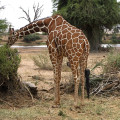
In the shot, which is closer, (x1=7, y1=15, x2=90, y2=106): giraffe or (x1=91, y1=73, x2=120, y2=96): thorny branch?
(x1=7, y1=15, x2=90, y2=106): giraffe

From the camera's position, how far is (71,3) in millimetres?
21812

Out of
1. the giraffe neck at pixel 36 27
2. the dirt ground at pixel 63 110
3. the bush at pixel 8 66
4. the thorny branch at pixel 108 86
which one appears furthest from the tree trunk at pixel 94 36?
the bush at pixel 8 66

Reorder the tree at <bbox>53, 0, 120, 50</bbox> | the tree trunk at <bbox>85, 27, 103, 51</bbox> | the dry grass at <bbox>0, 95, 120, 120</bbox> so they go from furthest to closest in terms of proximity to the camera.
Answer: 1. the tree trunk at <bbox>85, 27, 103, 51</bbox>
2. the tree at <bbox>53, 0, 120, 50</bbox>
3. the dry grass at <bbox>0, 95, 120, 120</bbox>

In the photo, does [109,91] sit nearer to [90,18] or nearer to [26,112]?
[26,112]

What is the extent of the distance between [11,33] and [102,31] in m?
17.6

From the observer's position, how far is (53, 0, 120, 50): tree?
20.7 meters

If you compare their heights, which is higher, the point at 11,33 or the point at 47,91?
the point at 11,33

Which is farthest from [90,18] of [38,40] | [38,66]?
[38,40]

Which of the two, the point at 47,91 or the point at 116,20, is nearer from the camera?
the point at 47,91

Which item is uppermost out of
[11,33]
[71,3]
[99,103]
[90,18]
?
[71,3]

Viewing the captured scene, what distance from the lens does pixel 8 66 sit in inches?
262

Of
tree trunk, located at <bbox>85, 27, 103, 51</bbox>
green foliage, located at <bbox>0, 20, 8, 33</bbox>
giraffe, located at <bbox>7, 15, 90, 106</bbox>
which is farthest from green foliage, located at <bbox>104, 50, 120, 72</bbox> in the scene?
green foliage, located at <bbox>0, 20, 8, 33</bbox>

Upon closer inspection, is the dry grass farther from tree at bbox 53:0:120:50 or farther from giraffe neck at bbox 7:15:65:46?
tree at bbox 53:0:120:50

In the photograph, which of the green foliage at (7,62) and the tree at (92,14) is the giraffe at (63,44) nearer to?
the green foliage at (7,62)
